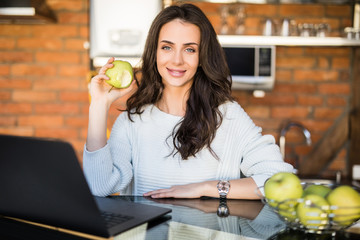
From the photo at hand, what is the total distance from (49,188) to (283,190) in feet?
1.59

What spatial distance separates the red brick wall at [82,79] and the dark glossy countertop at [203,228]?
2.03 meters

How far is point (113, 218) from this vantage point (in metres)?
0.96

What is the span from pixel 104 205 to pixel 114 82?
0.48 metres

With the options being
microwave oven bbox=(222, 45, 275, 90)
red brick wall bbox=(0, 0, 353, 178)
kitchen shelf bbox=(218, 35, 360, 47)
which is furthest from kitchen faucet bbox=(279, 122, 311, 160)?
kitchen shelf bbox=(218, 35, 360, 47)

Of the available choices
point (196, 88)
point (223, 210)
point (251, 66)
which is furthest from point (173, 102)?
point (251, 66)

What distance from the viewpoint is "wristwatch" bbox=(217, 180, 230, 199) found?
1312 mm

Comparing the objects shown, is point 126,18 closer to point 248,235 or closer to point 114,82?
point 114,82

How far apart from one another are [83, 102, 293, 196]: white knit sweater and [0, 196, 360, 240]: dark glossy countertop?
389 millimetres

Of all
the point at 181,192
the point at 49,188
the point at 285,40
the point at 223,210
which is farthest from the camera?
the point at 285,40

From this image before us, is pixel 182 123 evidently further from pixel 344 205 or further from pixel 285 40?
pixel 285 40

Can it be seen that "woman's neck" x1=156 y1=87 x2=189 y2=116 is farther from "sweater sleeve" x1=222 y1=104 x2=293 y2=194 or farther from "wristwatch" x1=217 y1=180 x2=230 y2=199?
"wristwatch" x1=217 y1=180 x2=230 y2=199

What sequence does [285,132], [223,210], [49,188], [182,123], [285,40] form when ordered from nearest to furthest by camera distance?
1. [49,188]
2. [223,210]
3. [182,123]
4. [285,40]
5. [285,132]

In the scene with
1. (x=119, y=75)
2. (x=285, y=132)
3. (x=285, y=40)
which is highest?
(x=285, y=40)

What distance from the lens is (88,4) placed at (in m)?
3.04
